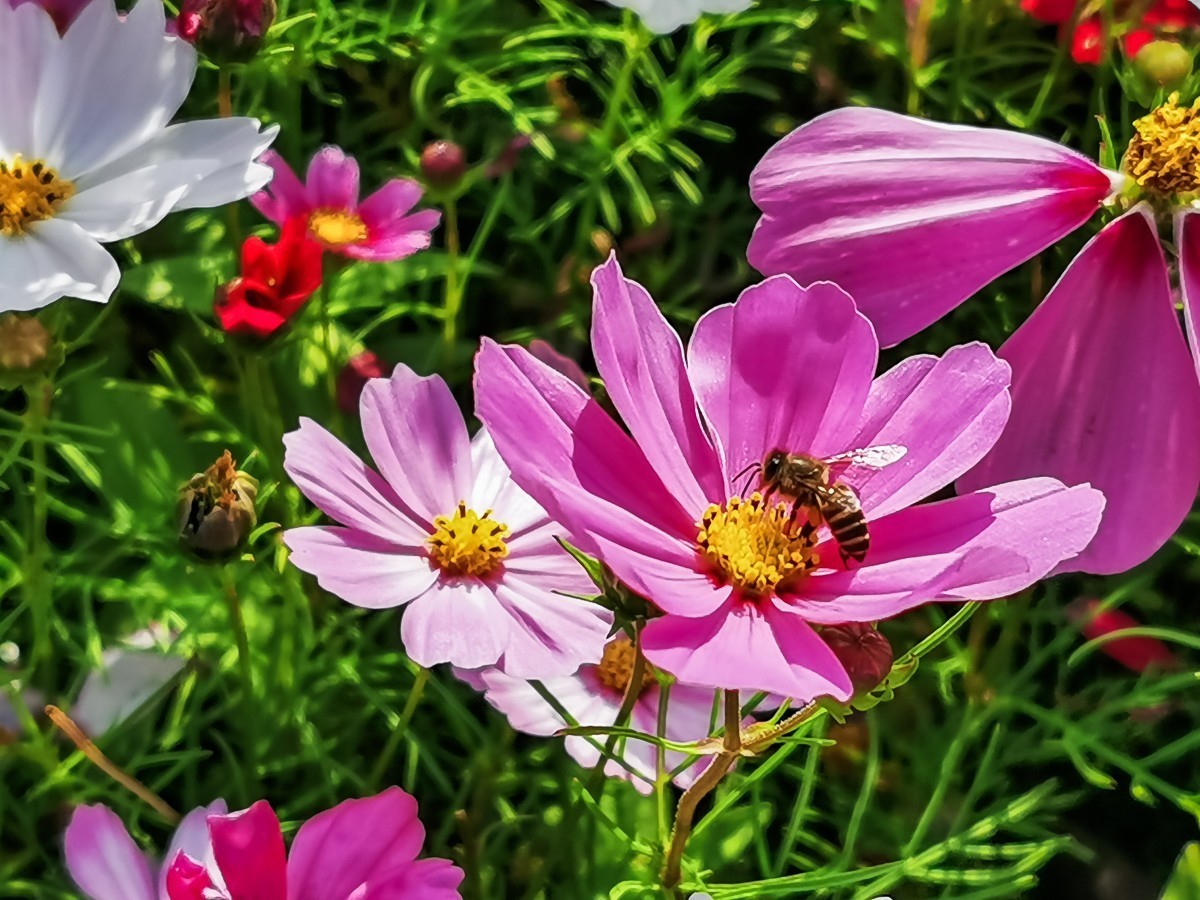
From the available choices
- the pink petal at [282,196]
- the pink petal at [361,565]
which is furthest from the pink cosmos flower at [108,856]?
the pink petal at [282,196]

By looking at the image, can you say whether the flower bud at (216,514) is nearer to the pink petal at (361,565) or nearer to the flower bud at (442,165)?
the pink petal at (361,565)

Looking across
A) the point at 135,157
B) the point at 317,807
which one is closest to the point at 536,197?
the point at 135,157

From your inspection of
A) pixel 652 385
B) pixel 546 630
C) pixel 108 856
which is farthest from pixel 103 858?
pixel 652 385

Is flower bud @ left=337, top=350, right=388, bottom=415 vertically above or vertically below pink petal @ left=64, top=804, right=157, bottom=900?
above

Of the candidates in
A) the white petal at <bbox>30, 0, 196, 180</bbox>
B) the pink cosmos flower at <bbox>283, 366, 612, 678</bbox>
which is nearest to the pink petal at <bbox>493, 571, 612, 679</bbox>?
the pink cosmos flower at <bbox>283, 366, 612, 678</bbox>

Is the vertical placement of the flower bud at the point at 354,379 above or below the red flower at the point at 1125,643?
above

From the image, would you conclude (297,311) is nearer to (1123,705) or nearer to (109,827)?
(109,827)

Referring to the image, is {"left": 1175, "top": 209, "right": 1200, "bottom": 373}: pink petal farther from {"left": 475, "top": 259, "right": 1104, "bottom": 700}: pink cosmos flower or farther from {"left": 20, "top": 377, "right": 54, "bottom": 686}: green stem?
{"left": 20, "top": 377, "right": 54, "bottom": 686}: green stem
